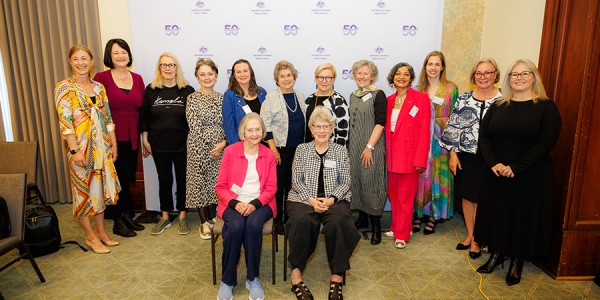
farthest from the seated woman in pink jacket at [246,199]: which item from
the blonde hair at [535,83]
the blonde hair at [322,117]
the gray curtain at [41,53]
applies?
the gray curtain at [41,53]

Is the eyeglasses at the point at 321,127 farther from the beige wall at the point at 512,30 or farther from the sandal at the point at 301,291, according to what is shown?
the beige wall at the point at 512,30

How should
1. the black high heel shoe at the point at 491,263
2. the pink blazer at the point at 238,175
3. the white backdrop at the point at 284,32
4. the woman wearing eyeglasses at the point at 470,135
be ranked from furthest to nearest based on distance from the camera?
the white backdrop at the point at 284,32 < the woman wearing eyeglasses at the point at 470,135 < the black high heel shoe at the point at 491,263 < the pink blazer at the point at 238,175

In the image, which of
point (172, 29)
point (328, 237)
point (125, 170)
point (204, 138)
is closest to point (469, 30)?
point (328, 237)

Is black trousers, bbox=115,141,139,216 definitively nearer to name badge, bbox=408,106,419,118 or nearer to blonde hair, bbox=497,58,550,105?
name badge, bbox=408,106,419,118

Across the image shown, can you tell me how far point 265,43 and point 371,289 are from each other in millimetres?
2799

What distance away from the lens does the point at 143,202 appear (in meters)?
4.54

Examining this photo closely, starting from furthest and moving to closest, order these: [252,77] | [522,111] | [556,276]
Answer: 1. [252,77]
2. [556,276]
3. [522,111]

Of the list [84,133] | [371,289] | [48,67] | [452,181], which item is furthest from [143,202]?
[452,181]

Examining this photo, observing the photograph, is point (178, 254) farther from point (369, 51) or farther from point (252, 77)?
point (369, 51)

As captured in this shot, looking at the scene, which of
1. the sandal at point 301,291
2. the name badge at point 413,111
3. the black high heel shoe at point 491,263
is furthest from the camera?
the name badge at point 413,111

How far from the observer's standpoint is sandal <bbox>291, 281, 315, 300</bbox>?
265 cm

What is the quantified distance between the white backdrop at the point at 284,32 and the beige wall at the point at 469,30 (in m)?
0.16

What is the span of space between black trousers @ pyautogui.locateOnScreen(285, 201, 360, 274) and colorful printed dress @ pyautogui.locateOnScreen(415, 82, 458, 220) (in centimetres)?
144

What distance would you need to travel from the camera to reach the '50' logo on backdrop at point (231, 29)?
4.17 meters
